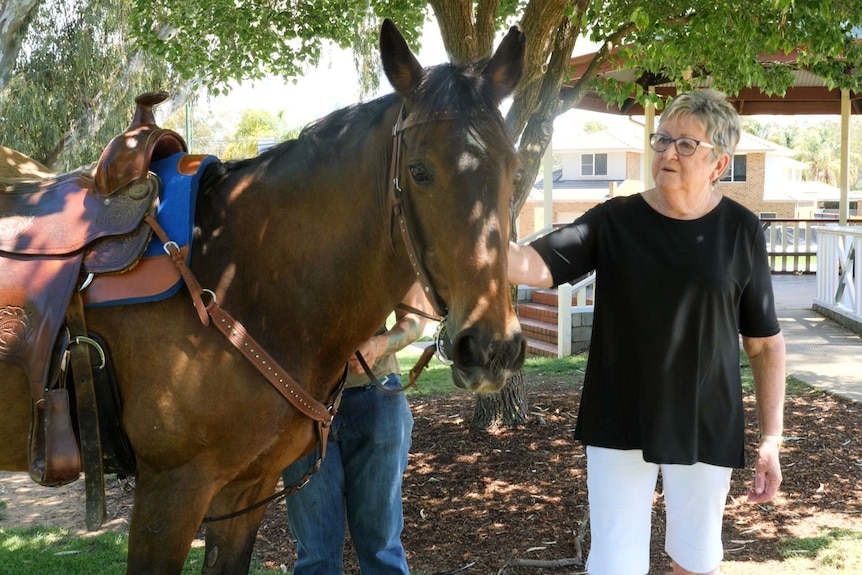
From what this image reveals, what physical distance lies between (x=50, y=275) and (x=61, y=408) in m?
0.39

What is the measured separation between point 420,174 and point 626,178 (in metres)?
45.9

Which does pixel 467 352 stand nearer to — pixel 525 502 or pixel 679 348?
pixel 679 348

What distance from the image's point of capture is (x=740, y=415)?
274 cm

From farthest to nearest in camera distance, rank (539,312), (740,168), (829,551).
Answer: (740,168)
(539,312)
(829,551)

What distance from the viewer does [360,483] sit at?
2.90 metres

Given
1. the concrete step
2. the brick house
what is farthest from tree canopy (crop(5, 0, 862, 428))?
the brick house

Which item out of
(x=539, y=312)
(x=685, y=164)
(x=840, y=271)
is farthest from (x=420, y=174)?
(x=840, y=271)

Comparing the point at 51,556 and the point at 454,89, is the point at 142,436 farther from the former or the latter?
the point at 51,556

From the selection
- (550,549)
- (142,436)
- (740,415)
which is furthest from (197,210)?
(550,549)

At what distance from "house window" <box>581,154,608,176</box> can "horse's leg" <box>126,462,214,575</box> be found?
47122 mm

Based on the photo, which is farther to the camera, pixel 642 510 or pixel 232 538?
pixel 642 510

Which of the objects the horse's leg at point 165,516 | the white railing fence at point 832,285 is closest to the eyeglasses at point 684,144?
the horse's leg at point 165,516

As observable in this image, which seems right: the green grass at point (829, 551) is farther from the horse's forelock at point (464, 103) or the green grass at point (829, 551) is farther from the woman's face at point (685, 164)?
the horse's forelock at point (464, 103)

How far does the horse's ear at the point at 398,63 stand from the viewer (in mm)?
2158
